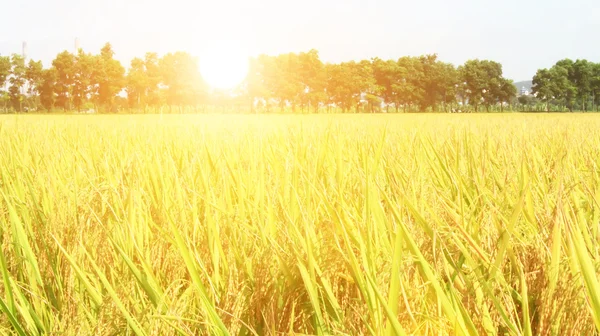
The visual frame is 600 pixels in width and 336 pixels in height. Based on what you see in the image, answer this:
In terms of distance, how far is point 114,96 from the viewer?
56094mm

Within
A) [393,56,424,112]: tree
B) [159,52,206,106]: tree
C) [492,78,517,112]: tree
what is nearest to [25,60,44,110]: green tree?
[159,52,206,106]: tree

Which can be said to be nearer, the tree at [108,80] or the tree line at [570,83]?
the tree at [108,80]

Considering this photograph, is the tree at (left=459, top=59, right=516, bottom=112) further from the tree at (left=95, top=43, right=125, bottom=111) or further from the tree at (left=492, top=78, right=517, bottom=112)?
the tree at (left=95, top=43, right=125, bottom=111)

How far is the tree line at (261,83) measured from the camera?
5509 cm

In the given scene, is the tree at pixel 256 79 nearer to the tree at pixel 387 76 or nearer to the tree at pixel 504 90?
the tree at pixel 387 76

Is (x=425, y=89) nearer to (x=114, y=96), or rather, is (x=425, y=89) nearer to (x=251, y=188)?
(x=114, y=96)

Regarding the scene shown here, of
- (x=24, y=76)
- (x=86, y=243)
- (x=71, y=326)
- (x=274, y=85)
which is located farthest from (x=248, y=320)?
(x=24, y=76)

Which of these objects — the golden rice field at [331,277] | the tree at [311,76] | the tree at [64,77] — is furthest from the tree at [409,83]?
the golden rice field at [331,277]

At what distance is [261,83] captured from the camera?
58.7m

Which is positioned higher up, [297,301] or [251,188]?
[251,188]

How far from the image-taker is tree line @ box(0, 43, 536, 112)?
55094 millimetres

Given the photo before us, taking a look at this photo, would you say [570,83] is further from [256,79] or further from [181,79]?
[181,79]

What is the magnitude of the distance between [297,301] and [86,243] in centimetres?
58

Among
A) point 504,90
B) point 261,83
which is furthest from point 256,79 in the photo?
point 504,90
